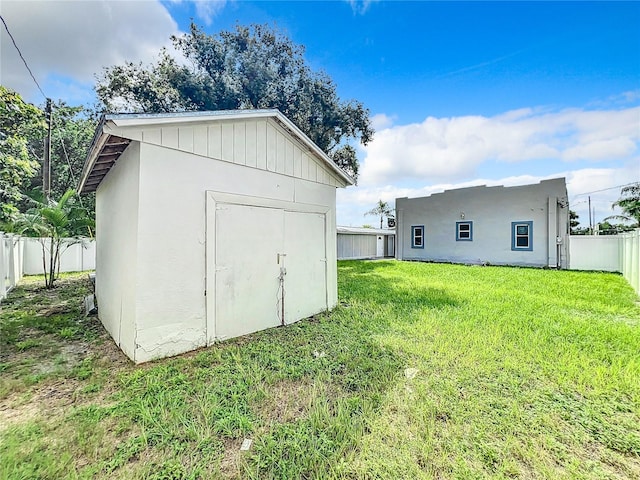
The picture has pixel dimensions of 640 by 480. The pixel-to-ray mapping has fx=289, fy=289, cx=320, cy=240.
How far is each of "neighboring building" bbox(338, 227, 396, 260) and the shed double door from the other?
1290 cm

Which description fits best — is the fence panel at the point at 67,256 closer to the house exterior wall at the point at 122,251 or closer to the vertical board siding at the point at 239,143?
the house exterior wall at the point at 122,251

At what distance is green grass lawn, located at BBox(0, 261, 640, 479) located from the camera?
2.04m

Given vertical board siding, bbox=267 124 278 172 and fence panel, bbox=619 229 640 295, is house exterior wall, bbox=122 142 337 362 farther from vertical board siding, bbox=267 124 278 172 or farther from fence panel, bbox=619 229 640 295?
fence panel, bbox=619 229 640 295

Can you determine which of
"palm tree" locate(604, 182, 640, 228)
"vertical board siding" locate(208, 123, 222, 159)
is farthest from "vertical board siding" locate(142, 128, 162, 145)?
"palm tree" locate(604, 182, 640, 228)

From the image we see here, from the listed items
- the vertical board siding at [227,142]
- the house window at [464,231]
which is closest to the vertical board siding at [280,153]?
the vertical board siding at [227,142]

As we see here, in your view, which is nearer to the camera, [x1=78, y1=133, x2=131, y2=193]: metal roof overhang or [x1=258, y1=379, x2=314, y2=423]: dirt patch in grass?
[x1=258, y1=379, x2=314, y2=423]: dirt patch in grass

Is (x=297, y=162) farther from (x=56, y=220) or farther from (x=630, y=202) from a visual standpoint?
(x=630, y=202)

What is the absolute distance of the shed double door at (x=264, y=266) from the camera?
4.45m

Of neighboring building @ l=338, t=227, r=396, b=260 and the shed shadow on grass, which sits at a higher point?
neighboring building @ l=338, t=227, r=396, b=260

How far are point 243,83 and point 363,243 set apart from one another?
12.6 m

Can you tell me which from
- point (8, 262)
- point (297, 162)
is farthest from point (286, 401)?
point (8, 262)

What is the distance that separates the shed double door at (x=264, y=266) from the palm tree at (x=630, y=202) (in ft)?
73.9

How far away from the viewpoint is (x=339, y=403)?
2.75 metres

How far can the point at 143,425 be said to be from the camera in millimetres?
2432
